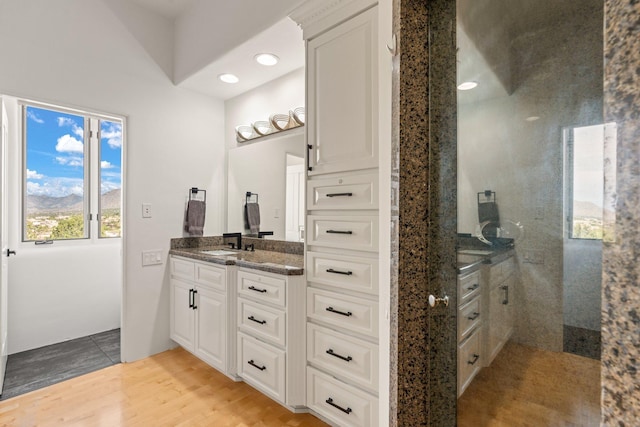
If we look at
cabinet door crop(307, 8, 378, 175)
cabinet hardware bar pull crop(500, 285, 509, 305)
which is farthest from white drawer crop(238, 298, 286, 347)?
cabinet hardware bar pull crop(500, 285, 509, 305)

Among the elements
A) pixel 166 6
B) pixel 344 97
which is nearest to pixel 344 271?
pixel 344 97

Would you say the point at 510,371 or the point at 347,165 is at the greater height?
the point at 347,165

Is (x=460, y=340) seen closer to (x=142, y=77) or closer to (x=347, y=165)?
(x=347, y=165)

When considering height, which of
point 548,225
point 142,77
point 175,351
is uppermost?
point 142,77

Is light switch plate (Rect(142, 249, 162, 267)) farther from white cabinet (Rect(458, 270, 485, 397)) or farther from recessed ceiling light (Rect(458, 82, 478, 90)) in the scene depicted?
recessed ceiling light (Rect(458, 82, 478, 90))

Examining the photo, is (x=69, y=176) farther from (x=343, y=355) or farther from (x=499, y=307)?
(x=499, y=307)

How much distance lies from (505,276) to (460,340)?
0.29m

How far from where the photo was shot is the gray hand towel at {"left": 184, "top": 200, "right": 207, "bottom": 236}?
3.05 metres

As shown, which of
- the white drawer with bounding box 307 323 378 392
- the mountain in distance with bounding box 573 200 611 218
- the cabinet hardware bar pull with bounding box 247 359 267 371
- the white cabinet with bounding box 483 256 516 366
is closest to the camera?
the mountain in distance with bounding box 573 200 611 218

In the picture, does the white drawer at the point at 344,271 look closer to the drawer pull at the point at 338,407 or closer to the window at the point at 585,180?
the drawer pull at the point at 338,407

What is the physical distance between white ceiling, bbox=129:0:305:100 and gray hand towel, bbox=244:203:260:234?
3.85 ft

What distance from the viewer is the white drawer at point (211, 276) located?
232 centimetres

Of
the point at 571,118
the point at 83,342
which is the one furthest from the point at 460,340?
the point at 83,342

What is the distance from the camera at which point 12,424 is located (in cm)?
185
